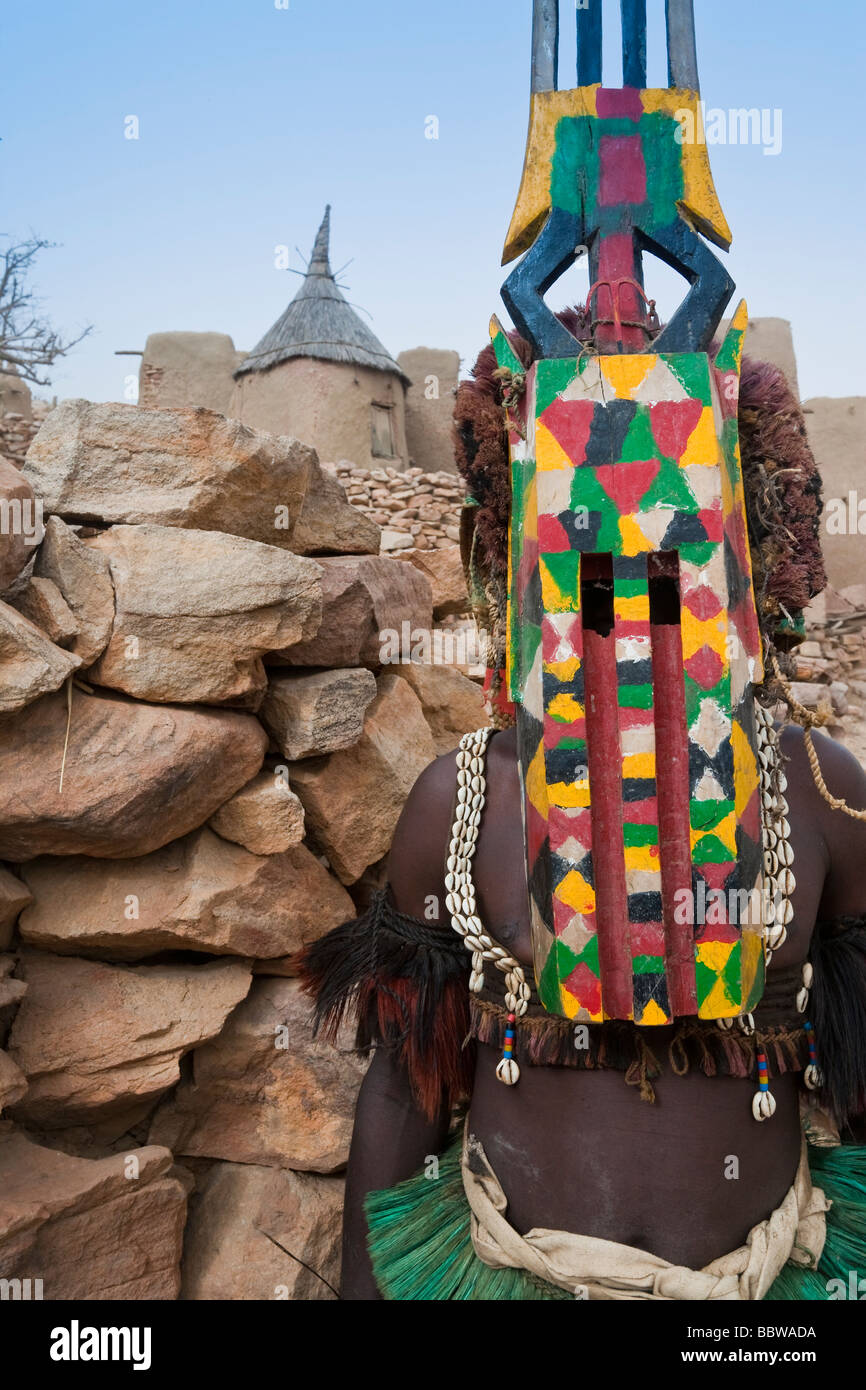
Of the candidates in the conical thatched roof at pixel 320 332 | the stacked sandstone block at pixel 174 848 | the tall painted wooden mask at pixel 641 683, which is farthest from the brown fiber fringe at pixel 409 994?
the conical thatched roof at pixel 320 332

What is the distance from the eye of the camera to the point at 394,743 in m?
2.47

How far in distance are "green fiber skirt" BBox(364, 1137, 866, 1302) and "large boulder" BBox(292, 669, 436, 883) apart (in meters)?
0.73

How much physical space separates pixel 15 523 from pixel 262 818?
738mm

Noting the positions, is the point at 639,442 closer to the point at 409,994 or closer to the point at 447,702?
the point at 409,994

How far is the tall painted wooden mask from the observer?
138 centimetres

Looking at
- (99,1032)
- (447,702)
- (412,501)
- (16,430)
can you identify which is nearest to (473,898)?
(99,1032)

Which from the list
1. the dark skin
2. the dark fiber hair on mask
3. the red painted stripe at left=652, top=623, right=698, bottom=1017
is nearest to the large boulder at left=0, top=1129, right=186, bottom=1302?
the dark skin

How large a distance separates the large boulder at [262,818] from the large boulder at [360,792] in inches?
5.4

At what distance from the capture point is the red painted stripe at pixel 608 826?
1396mm

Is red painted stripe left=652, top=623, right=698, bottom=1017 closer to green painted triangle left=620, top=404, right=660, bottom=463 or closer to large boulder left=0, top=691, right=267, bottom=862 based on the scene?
green painted triangle left=620, top=404, right=660, bottom=463

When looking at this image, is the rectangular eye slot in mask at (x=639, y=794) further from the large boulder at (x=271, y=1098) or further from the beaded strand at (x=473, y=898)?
the large boulder at (x=271, y=1098)

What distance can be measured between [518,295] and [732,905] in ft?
2.99
